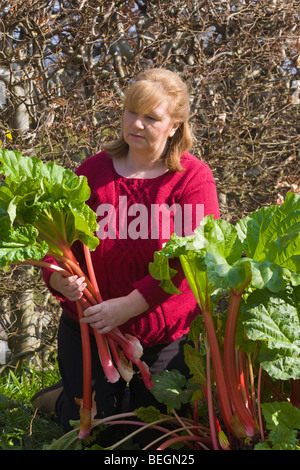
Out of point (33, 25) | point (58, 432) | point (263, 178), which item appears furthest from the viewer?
point (263, 178)

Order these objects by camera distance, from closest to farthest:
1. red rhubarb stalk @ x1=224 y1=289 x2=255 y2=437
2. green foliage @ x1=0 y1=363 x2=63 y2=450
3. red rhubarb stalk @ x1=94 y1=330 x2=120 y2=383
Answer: red rhubarb stalk @ x1=224 y1=289 x2=255 y2=437 → red rhubarb stalk @ x1=94 y1=330 x2=120 y2=383 → green foliage @ x1=0 y1=363 x2=63 y2=450

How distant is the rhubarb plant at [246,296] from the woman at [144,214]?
28 cm

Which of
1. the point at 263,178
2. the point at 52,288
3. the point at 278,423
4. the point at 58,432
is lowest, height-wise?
the point at 58,432

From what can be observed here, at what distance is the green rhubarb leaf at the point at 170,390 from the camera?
194cm

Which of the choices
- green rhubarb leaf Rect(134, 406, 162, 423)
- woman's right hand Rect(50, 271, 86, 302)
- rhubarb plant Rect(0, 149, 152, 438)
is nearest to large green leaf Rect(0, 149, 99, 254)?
rhubarb plant Rect(0, 149, 152, 438)

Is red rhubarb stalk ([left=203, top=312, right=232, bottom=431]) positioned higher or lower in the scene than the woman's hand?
lower

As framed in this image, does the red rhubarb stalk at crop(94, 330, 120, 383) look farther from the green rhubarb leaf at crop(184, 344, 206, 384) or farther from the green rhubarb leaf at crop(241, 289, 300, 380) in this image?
the green rhubarb leaf at crop(241, 289, 300, 380)

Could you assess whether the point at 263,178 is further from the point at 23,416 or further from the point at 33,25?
the point at 23,416

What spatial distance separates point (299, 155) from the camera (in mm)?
4312

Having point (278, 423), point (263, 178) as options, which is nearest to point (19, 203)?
point (278, 423)

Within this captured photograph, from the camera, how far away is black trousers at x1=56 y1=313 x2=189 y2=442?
2248mm

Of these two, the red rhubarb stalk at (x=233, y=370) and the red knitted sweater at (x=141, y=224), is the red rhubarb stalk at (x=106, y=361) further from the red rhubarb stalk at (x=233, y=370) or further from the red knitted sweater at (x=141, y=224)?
the red rhubarb stalk at (x=233, y=370)

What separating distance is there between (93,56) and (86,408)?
92.4 inches

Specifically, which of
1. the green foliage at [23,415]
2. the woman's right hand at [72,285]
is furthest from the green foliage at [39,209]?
the green foliage at [23,415]
